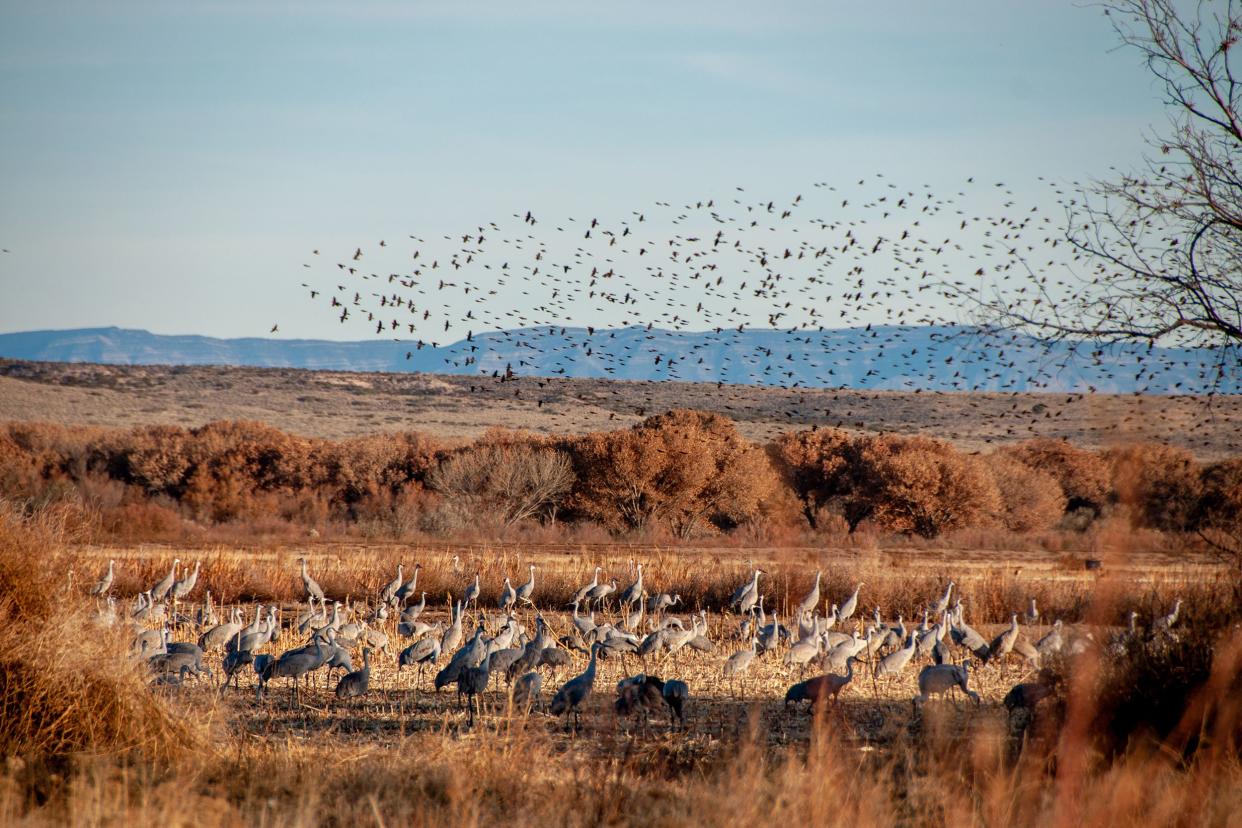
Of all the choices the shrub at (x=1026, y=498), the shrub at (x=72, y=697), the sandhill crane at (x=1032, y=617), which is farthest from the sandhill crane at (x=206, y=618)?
the shrub at (x=1026, y=498)

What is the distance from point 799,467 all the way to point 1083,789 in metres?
36.8

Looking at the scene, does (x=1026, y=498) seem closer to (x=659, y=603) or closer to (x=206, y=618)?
(x=659, y=603)

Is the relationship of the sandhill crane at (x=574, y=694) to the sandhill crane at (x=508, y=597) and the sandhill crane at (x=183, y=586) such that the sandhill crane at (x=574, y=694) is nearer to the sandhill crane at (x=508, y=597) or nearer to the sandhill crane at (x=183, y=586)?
the sandhill crane at (x=508, y=597)

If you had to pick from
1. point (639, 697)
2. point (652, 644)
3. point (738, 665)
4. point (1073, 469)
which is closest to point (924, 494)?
point (1073, 469)

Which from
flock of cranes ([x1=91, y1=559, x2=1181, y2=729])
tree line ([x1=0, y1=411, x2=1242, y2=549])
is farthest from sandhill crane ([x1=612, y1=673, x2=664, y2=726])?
tree line ([x1=0, y1=411, x2=1242, y2=549])

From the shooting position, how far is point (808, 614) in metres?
18.7

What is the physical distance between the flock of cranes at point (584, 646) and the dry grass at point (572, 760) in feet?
1.23

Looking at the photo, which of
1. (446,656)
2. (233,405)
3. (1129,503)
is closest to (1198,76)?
(1129,503)

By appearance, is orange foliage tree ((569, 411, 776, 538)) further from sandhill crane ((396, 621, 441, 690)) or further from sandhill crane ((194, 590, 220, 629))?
A: sandhill crane ((396, 621, 441, 690))

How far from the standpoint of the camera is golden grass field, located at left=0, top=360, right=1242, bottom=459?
2960 inches

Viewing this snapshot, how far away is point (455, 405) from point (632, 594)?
230 ft

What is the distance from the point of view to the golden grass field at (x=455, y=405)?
75.2 meters

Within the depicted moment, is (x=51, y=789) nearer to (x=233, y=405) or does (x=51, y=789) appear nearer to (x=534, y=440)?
(x=534, y=440)

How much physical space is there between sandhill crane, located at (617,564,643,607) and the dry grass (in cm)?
644
